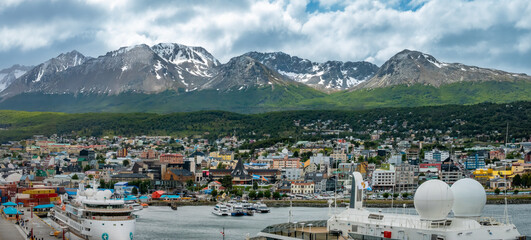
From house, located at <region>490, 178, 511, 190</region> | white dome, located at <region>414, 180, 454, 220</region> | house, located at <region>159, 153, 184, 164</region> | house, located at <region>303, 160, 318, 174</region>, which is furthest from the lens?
house, located at <region>303, 160, 318, 174</region>

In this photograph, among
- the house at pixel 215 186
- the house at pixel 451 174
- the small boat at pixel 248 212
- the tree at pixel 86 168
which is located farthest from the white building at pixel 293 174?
the small boat at pixel 248 212

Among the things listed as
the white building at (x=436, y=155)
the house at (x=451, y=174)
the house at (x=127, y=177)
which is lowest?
the house at (x=127, y=177)

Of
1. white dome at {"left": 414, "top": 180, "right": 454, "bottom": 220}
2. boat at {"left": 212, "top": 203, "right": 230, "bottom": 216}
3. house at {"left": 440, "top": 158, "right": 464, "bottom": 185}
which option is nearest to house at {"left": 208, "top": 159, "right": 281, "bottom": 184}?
house at {"left": 440, "top": 158, "right": 464, "bottom": 185}

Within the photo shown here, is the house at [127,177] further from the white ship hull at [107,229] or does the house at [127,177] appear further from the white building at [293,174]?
the white ship hull at [107,229]

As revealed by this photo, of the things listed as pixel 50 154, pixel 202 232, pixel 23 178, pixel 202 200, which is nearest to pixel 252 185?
pixel 202 200

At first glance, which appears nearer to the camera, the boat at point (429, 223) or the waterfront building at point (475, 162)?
the boat at point (429, 223)

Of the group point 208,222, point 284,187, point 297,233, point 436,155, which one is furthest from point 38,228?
point 436,155

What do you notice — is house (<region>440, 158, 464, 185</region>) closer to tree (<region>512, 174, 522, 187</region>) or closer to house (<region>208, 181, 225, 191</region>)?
tree (<region>512, 174, 522, 187</region>)
